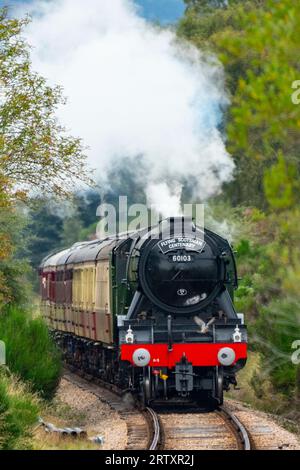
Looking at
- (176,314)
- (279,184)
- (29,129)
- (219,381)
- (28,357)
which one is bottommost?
(219,381)

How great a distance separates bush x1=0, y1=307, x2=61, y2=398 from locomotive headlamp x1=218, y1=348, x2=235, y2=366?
3424 millimetres

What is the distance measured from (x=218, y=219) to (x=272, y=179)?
100 feet

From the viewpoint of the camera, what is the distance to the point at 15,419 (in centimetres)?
1461

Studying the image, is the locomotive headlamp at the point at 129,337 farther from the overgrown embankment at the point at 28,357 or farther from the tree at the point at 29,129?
the tree at the point at 29,129

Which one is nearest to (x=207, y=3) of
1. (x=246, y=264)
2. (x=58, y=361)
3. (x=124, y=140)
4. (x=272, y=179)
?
(x=124, y=140)

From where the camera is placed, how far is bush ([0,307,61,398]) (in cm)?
1988

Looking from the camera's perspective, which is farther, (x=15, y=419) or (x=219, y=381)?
(x=219, y=381)

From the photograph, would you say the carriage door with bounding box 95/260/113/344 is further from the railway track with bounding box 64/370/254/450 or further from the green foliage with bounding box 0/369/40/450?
the green foliage with bounding box 0/369/40/450

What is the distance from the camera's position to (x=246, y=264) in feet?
115

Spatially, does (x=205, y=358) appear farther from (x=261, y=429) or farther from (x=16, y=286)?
(x=16, y=286)

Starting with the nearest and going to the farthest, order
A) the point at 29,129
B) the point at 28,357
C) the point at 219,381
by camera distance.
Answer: the point at 219,381 < the point at 28,357 < the point at 29,129

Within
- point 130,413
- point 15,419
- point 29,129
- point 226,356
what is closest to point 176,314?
point 226,356

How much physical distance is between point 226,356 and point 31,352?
3.93m

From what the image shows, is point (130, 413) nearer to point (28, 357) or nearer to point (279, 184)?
point (28, 357)
